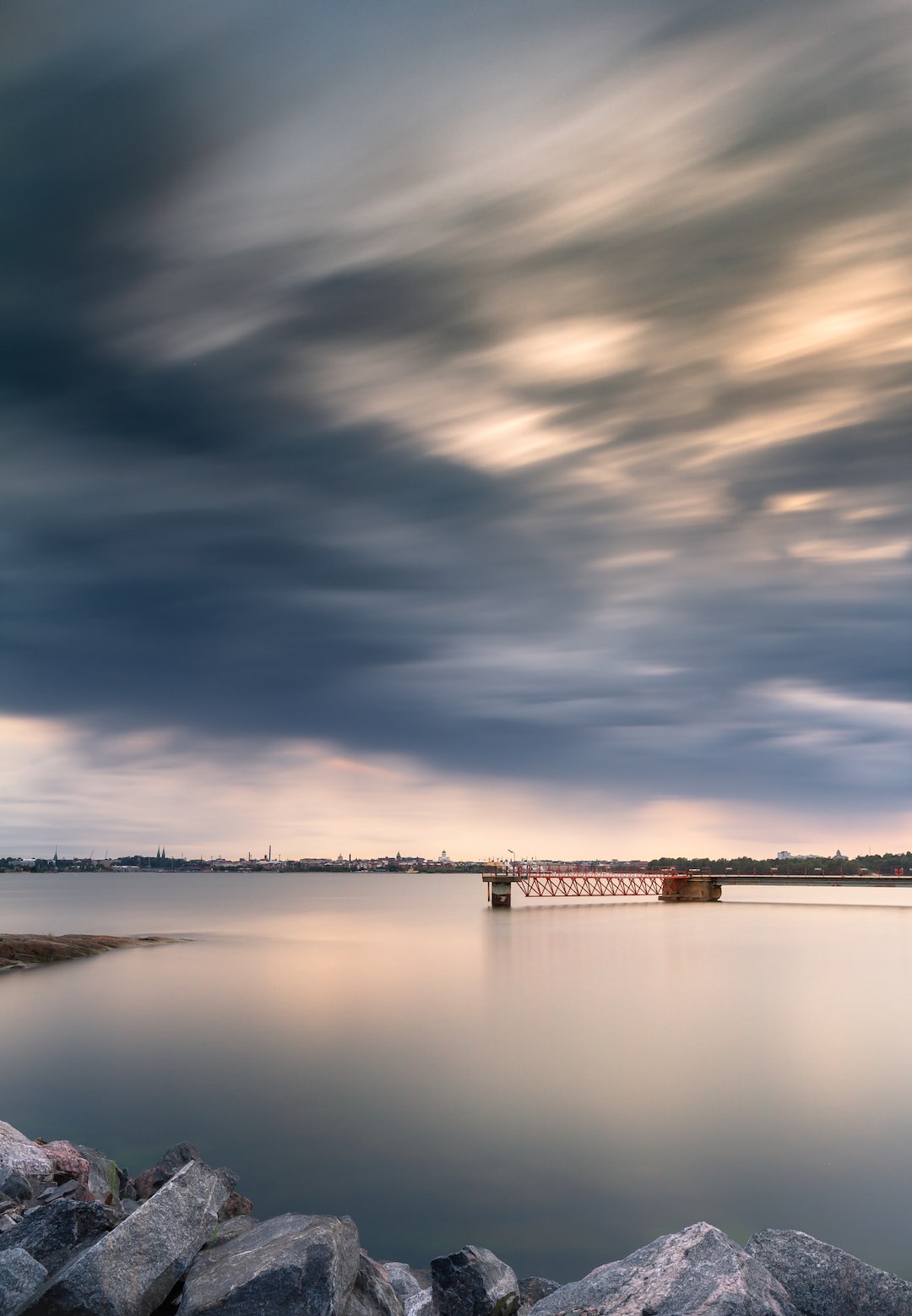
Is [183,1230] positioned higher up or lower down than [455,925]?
higher up

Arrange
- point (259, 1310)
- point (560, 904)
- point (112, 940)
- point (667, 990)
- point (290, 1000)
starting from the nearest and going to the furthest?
1. point (259, 1310)
2. point (290, 1000)
3. point (667, 990)
4. point (112, 940)
5. point (560, 904)

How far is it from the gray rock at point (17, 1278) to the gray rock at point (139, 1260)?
0.20 meters

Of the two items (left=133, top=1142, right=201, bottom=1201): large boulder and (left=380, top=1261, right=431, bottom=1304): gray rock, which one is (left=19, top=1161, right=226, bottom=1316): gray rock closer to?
(left=380, top=1261, right=431, bottom=1304): gray rock

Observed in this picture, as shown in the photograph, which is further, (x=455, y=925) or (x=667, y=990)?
(x=455, y=925)

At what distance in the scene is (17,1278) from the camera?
6.85 m

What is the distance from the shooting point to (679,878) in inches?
4520

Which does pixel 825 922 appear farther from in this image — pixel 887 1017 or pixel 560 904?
pixel 887 1017

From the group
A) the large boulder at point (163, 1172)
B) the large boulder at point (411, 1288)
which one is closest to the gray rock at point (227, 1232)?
the large boulder at point (411, 1288)

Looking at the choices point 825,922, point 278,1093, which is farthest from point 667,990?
point 825,922

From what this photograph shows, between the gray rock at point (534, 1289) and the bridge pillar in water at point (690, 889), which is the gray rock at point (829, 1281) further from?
the bridge pillar in water at point (690, 889)

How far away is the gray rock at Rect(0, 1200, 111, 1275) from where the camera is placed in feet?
24.9

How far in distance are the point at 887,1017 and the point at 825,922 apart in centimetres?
5284

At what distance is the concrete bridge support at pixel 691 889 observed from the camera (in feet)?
375

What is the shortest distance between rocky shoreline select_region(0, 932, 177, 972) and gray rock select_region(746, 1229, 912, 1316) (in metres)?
39.9
